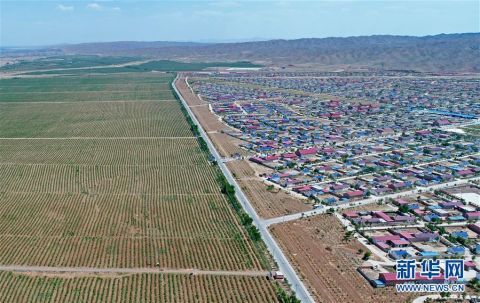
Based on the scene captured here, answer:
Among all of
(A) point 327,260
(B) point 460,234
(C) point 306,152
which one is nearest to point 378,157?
(C) point 306,152

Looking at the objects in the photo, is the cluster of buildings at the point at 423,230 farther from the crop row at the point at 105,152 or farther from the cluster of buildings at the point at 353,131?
the crop row at the point at 105,152

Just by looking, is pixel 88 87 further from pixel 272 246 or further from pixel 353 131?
pixel 272 246

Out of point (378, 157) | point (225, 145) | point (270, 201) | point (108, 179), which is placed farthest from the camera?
point (225, 145)

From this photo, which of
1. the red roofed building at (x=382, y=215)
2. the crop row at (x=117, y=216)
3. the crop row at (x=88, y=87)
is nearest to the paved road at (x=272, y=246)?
the crop row at (x=117, y=216)

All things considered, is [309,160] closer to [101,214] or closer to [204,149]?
[204,149]

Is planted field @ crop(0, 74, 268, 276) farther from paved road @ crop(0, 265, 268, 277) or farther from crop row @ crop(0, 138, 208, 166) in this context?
paved road @ crop(0, 265, 268, 277)

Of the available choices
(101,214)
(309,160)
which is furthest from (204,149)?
(101,214)

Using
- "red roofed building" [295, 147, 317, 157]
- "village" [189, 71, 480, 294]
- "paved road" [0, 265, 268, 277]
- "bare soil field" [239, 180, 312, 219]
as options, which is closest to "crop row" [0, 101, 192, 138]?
"village" [189, 71, 480, 294]
